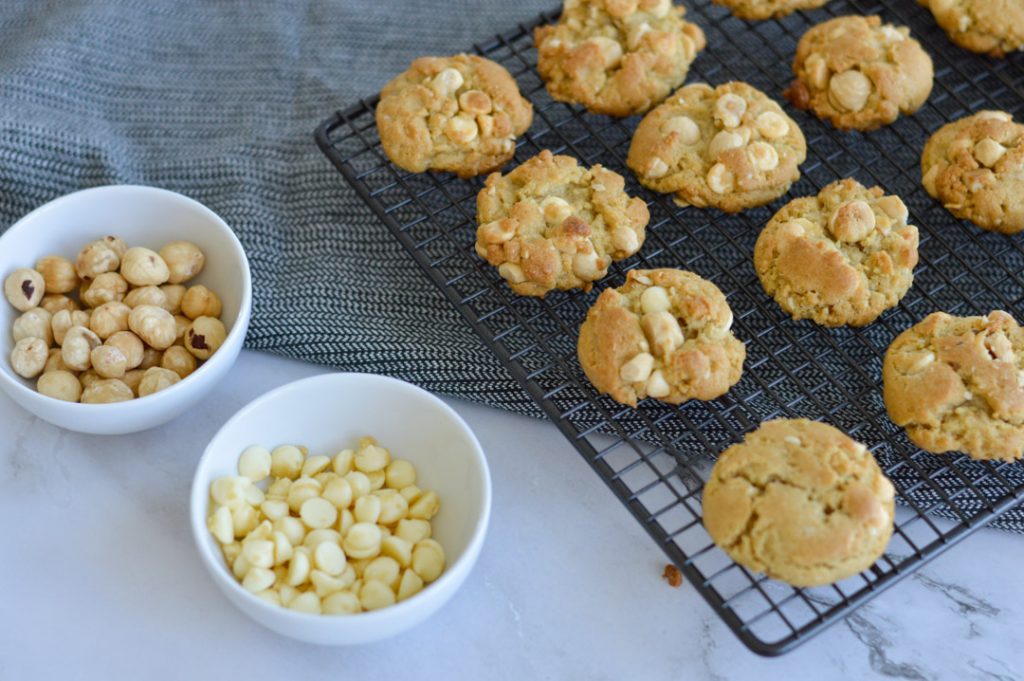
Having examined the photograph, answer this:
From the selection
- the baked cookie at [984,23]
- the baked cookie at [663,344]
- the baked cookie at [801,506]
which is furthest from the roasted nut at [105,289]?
the baked cookie at [984,23]

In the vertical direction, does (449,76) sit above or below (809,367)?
above

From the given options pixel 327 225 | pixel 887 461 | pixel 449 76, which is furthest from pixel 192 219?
pixel 887 461

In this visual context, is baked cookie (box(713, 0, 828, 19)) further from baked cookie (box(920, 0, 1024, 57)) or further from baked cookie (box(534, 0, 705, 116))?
baked cookie (box(920, 0, 1024, 57))

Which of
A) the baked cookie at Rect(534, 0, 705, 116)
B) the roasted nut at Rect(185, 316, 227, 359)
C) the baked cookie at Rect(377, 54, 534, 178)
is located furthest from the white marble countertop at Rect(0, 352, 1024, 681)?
the baked cookie at Rect(534, 0, 705, 116)

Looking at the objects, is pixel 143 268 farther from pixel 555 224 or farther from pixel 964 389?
pixel 964 389

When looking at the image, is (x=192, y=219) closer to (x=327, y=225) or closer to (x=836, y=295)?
(x=327, y=225)
